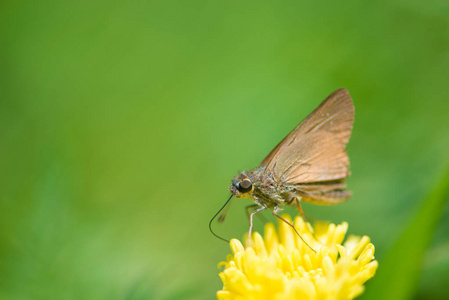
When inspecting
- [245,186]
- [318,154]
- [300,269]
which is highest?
[318,154]

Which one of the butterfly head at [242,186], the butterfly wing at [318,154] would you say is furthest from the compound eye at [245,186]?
the butterfly wing at [318,154]

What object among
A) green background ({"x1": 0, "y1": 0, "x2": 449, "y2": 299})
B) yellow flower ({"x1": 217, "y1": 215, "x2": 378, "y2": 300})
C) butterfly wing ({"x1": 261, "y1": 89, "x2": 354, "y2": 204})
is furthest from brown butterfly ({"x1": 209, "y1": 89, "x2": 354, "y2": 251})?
green background ({"x1": 0, "y1": 0, "x2": 449, "y2": 299})

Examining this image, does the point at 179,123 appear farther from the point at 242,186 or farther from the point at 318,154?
the point at 242,186

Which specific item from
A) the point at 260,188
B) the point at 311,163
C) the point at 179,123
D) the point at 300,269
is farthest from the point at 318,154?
the point at 179,123

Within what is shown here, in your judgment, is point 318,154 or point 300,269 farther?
point 318,154

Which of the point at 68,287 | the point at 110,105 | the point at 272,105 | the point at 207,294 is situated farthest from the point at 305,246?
the point at 110,105
